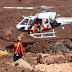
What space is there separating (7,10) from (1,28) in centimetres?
920

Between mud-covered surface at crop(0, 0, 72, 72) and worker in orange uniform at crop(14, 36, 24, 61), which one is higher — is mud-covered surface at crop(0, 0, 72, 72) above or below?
below

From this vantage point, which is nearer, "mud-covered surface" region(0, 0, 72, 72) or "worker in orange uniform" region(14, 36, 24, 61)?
"worker in orange uniform" region(14, 36, 24, 61)

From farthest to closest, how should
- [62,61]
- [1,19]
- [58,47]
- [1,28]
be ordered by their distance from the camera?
1. [1,19]
2. [1,28]
3. [58,47]
4. [62,61]

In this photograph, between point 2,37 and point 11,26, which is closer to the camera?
point 2,37

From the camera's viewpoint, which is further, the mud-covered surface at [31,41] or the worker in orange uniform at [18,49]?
the mud-covered surface at [31,41]

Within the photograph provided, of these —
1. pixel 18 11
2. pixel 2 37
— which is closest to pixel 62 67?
pixel 2 37

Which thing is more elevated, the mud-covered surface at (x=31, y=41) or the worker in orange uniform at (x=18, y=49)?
the worker in orange uniform at (x=18, y=49)

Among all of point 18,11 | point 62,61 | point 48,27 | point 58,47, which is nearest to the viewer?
point 62,61

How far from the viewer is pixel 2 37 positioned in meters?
20.9

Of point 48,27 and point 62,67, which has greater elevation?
point 62,67

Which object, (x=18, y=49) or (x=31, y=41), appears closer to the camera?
(x=18, y=49)

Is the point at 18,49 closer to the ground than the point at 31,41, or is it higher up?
higher up

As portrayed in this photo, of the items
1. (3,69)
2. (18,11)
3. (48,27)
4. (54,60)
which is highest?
(3,69)

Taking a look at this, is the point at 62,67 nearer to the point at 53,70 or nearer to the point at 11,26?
the point at 53,70
